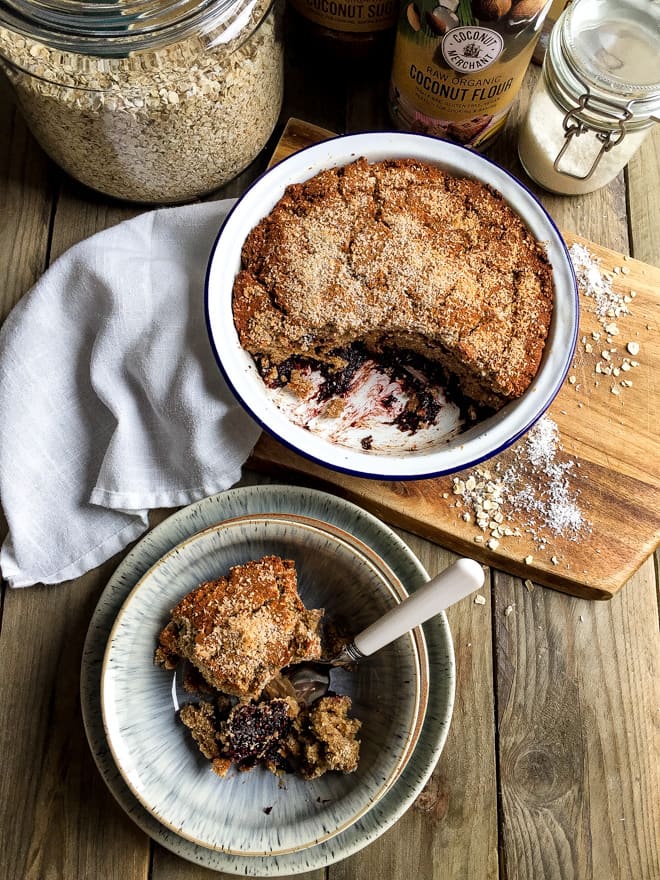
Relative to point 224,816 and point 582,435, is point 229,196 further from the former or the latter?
point 224,816

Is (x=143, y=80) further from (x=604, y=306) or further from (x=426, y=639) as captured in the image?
(x=426, y=639)

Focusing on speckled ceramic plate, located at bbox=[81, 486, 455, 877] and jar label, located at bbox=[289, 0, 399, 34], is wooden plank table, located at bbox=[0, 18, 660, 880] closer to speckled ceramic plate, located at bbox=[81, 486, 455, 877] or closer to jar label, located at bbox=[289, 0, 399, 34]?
speckled ceramic plate, located at bbox=[81, 486, 455, 877]

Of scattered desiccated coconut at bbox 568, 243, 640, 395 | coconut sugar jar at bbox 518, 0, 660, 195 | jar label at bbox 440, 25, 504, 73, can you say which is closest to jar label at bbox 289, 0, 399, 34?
jar label at bbox 440, 25, 504, 73

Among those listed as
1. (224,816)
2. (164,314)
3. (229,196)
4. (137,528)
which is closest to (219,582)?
(137,528)

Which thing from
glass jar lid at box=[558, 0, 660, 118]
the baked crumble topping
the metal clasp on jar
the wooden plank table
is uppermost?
glass jar lid at box=[558, 0, 660, 118]

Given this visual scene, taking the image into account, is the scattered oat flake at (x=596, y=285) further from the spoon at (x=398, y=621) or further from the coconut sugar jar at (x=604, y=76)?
the spoon at (x=398, y=621)

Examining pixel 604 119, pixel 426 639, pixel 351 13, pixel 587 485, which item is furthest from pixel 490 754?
pixel 351 13

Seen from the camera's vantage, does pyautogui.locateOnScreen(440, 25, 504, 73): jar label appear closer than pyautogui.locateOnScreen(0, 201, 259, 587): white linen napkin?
Yes
